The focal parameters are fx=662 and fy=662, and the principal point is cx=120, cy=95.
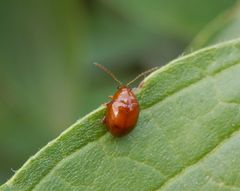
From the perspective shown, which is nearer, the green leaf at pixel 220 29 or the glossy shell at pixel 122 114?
the glossy shell at pixel 122 114

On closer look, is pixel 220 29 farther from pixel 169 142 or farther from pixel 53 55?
pixel 53 55

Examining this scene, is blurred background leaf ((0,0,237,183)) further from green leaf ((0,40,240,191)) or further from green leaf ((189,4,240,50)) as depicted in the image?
green leaf ((0,40,240,191))

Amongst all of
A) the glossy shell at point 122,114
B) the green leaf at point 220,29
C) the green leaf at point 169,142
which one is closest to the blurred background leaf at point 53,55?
the green leaf at point 220,29

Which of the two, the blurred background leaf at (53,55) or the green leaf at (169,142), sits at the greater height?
the blurred background leaf at (53,55)

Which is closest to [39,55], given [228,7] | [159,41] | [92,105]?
[92,105]

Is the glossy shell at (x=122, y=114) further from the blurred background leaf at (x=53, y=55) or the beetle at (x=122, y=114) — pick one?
the blurred background leaf at (x=53, y=55)

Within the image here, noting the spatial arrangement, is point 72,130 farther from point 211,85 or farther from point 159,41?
point 159,41
